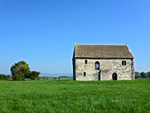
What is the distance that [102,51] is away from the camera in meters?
40.9

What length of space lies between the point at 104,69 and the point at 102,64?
1.36m

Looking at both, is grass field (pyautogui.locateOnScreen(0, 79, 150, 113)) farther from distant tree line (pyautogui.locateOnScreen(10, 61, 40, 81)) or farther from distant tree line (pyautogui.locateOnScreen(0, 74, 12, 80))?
distant tree line (pyautogui.locateOnScreen(10, 61, 40, 81))

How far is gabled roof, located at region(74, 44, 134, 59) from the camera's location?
130 feet

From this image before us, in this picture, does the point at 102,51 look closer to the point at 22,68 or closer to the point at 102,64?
the point at 102,64

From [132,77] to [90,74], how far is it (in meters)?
11.0

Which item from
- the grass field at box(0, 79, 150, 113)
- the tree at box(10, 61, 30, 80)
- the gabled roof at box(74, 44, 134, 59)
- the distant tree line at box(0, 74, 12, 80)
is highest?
the gabled roof at box(74, 44, 134, 59)

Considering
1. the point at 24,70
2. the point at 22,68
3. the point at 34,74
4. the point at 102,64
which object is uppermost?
the point at 102,64

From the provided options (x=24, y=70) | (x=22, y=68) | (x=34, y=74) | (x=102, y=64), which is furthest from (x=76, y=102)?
(x=22, y=68)

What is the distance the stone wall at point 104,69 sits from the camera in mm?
38688

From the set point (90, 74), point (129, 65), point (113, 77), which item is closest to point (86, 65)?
point (90, 74)

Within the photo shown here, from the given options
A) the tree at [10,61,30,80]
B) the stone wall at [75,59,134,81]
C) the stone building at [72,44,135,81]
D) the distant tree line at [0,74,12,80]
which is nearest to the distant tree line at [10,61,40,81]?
the tree at [10,61,30,80]

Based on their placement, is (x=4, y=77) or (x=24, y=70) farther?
(x=24, y=70)

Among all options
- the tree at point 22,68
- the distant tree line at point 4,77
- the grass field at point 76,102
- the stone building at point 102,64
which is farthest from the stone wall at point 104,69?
the grass field at point 76,102

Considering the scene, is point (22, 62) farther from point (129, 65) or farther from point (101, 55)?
point (129, 65)
